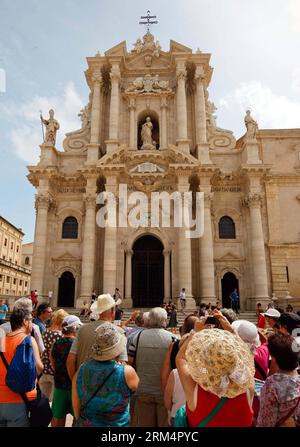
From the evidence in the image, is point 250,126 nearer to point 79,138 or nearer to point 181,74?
point 181,74

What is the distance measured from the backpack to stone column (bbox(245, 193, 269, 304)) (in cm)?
1948

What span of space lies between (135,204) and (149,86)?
1066 cm

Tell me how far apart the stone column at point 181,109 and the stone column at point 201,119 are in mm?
1045

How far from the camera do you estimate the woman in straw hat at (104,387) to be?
10.00 feet

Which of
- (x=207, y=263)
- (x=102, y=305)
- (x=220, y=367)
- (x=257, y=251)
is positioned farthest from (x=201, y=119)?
(x=220, y=367)

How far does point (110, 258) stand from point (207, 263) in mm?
6413

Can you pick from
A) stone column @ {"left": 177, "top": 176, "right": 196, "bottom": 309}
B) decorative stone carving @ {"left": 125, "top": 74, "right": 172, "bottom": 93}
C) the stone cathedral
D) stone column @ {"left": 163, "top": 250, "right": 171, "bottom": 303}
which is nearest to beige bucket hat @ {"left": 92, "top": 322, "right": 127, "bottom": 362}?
stone column @ {"left": 177, "top": 176, "right": 196, "bottom": 309}

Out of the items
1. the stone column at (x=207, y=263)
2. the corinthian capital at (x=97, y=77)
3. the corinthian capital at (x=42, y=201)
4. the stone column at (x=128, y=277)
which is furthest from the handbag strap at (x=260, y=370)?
the corinthian capital at (x=97, y=77)

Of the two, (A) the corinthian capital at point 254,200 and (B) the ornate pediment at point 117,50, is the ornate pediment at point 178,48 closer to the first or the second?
(B) the ornate pediment at point 117,50

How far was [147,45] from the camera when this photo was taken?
28.7 m

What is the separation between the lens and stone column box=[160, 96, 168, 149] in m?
25.7

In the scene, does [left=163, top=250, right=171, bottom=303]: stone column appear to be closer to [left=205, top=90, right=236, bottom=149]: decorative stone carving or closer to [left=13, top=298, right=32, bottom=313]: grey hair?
[left=205, top=90, right=236, bottom=149]: decorative stone carving
